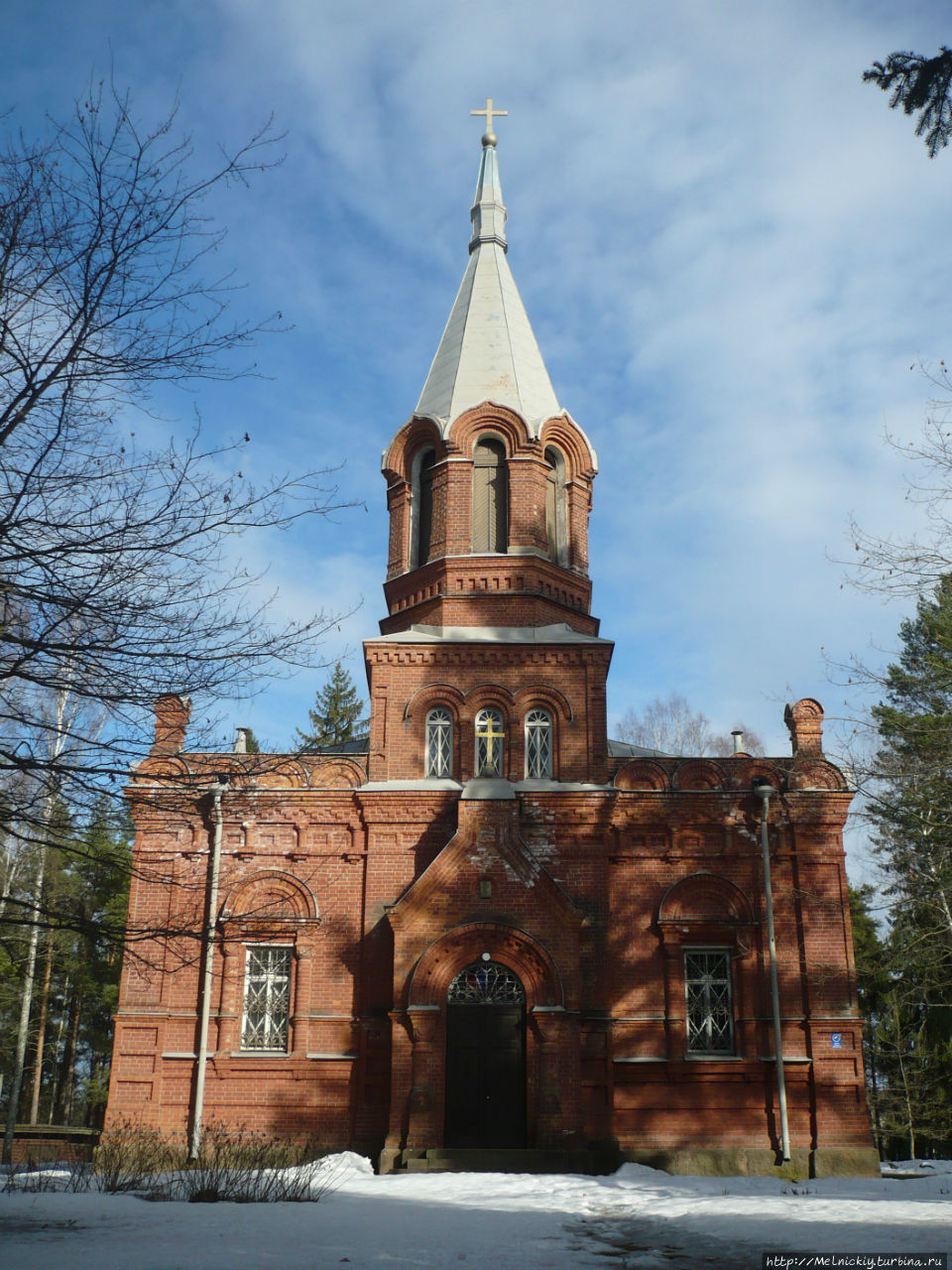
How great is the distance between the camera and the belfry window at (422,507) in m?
20.2

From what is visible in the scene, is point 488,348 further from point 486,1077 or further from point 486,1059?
point 486,1077

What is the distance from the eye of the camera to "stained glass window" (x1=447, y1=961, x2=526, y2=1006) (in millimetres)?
16047

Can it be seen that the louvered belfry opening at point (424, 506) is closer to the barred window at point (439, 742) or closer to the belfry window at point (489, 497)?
the belfry window at point (489, 497)

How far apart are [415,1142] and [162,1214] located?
6.80 meters

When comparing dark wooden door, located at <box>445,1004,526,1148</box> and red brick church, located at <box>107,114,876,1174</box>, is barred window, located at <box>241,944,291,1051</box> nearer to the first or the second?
red brick church, located at <box>107,114,876,1174</box>

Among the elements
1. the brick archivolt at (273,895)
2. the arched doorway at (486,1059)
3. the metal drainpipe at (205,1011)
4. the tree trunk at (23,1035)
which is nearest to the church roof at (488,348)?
the brick archivolt at (273,895)

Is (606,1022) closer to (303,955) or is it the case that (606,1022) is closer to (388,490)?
(303,955)

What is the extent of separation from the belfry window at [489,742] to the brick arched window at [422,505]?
11.2 ft

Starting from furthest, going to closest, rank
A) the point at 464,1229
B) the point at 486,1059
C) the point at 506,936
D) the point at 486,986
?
1. the point at 486,986
2. the point at 506,936
3. the point at 486,1059
4. the point at 464,1229

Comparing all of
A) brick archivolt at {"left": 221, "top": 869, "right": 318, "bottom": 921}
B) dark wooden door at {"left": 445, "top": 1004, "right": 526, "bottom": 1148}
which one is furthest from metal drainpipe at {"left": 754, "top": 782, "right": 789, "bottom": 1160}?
brick archivolt at {"left": 221, "top": 869, "right": 318, "bottom": 921}

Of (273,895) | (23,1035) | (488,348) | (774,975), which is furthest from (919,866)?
(23,1035)

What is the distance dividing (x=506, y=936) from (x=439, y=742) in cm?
333

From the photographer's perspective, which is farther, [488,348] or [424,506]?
[488,348]

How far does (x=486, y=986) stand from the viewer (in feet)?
52.9
